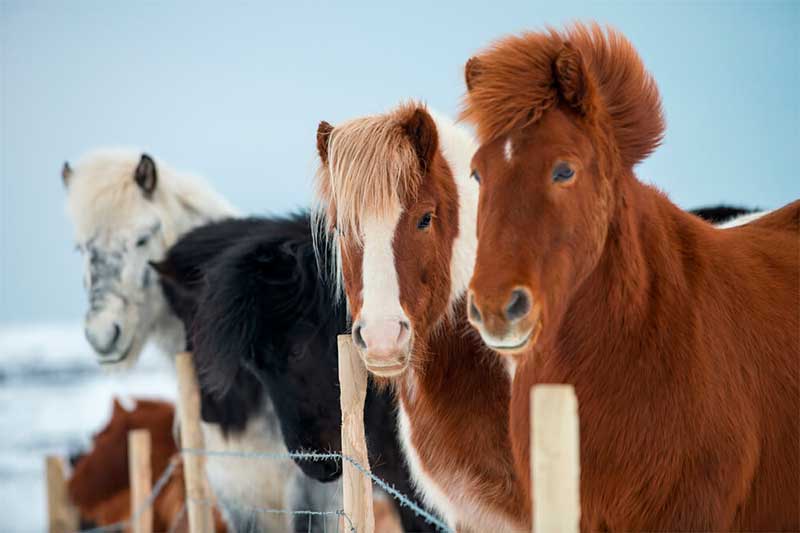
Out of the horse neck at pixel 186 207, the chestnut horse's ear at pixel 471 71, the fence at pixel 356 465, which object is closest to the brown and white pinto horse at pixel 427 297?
the fence at pixel 356 465

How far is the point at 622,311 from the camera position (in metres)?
2.41

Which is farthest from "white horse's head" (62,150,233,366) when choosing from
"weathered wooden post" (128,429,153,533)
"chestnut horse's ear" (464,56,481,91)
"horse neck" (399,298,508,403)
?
→ "chestnut horse's ear" (464,56,481,91)

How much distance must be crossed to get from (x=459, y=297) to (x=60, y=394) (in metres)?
16.0

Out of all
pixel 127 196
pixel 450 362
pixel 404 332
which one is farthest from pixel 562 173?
pixel 127 196

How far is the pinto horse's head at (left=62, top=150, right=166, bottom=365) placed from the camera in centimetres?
571

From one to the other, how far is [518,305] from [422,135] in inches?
52.7

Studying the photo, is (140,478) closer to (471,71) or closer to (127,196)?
(127,196)

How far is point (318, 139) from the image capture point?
140 inches

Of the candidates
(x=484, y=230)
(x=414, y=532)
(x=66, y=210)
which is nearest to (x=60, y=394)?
(x=66, y=210)

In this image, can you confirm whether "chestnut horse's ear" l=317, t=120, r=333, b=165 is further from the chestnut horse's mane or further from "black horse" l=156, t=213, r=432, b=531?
the chestnut horse's mane

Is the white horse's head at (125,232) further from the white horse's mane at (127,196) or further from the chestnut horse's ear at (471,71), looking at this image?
the chestnut horse's ear at (471,71)

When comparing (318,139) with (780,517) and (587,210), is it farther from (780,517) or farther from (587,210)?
(780,517)

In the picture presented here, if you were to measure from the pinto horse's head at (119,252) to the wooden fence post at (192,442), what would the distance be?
3.98ft

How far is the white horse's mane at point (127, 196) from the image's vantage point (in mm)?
5988
